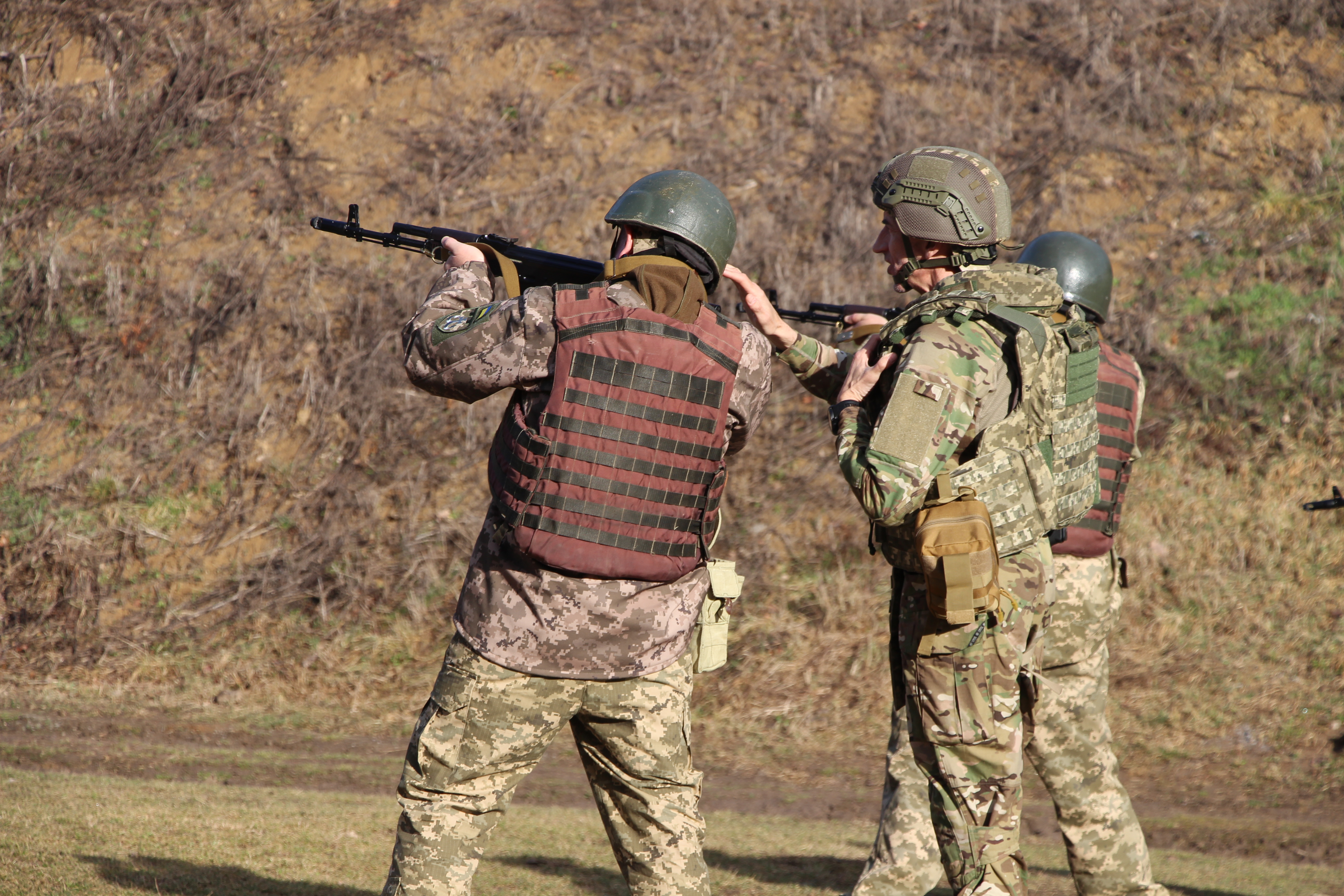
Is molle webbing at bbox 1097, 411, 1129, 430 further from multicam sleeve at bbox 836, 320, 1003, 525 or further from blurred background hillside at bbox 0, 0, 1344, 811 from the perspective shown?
blurred background hillside at bbox 0, 0, 1344, 811

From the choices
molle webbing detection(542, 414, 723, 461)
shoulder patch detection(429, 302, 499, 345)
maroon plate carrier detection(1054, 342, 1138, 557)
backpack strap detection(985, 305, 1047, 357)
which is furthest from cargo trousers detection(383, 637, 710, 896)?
maroon plate carrier detection(1054, 342, 1138, 557)

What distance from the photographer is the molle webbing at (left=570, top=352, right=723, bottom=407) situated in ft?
10.5

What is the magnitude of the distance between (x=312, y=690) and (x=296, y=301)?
138 inches

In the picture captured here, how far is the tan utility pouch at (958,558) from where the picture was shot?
10.6 feet

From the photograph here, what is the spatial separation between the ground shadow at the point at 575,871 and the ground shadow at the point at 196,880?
0.87 m

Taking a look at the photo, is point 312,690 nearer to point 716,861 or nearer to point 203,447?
point 203,447

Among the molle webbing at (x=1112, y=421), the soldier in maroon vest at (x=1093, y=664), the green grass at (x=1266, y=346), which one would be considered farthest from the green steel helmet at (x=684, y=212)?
the green grass at (x=1266, y=346)

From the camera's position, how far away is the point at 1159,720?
27.3ft

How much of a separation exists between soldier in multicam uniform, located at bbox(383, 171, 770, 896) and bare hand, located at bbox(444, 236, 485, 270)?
345 millimetres

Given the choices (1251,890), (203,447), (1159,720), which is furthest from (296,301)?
(1251,890)

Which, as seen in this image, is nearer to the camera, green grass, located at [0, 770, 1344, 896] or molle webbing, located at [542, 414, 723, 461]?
molle webbing, located at [542, 414, 723, 461]

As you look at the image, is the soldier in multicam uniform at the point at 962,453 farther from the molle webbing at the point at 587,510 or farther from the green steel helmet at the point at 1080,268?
the green steel helmet at the point at 1080,268

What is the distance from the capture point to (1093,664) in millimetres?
4820

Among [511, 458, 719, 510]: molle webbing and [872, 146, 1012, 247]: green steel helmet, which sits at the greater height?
[872, 146, 1012, 247]: green steel helmet
